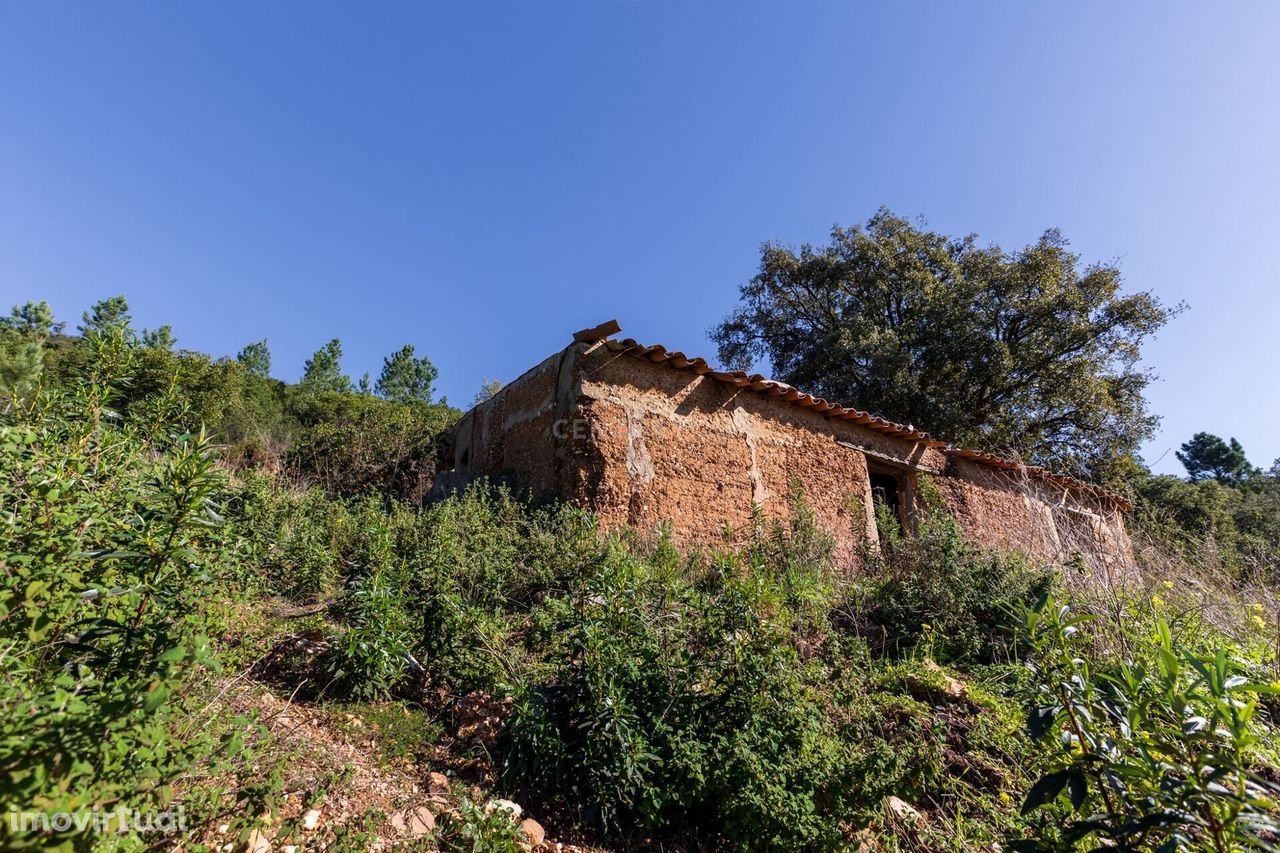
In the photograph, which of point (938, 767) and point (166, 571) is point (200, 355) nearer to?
point (166, 571)

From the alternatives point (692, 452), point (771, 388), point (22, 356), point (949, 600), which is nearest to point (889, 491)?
point (771, 388)

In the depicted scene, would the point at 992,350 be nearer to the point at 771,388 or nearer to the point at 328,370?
the point at 771,388

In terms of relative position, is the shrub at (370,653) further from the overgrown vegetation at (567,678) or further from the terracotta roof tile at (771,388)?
the terracotta roof tile at (771,388)

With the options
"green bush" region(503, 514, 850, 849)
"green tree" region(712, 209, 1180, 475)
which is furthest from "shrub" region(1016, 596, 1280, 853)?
"green tree" region(712, 209, 1180, 475)

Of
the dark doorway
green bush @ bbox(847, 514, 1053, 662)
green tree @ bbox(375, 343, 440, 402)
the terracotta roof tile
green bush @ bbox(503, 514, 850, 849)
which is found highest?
green tree @ bbox(375, 343, 440, 402)

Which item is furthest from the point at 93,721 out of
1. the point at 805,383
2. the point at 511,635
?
the point at 805,383

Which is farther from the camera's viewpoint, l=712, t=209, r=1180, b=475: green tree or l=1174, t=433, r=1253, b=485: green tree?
l=1174, t=433, r=1253, b=485: green tree

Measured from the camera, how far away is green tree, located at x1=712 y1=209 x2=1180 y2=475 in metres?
14.8

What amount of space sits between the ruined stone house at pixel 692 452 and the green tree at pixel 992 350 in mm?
6478

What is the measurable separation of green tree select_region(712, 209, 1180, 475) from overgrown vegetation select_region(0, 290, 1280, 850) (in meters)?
10.3

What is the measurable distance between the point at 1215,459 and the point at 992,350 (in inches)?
1456

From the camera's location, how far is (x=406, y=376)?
26.8 metres

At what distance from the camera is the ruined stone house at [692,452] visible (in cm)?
651

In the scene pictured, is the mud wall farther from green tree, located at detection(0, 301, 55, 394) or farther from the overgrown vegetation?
green tree, located at detection(0, 301, 55, 394)
